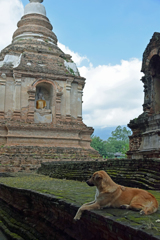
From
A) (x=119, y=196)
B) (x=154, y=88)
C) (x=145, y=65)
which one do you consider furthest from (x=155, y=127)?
(x=119, y=196)

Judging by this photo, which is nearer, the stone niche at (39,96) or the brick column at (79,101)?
the stone niche at (39,96)

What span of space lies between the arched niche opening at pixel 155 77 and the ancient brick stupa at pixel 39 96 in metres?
7.54

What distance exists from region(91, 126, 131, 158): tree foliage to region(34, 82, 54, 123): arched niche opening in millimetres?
23652

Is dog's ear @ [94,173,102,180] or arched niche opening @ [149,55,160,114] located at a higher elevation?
arched niche opening @ [149,55,160,114]

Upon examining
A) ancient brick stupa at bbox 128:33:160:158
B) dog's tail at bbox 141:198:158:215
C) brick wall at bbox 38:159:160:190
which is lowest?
dog's tail at bbox 141:198:158:215

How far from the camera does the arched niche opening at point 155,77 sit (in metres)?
11.8

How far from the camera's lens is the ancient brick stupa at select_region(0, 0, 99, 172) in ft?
56.9

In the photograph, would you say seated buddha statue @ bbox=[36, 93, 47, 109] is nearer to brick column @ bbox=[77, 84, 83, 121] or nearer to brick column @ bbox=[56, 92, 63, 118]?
brick column @ bbox=[56, 92, 63, 118]

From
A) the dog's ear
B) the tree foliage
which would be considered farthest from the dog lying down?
the tree foliage

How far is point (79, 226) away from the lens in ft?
12.0

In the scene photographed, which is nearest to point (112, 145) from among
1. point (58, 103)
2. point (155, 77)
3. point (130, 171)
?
point (58, 103)

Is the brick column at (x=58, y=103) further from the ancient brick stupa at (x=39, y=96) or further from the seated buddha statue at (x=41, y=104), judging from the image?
the seated buddha statue at (x=41, y=104)

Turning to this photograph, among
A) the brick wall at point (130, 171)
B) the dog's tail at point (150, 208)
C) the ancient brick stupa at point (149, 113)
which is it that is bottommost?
the dog's tail at point (150, 208)

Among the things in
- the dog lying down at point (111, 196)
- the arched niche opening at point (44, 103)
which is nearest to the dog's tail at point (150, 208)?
the dog lying down at point (111, 196)
